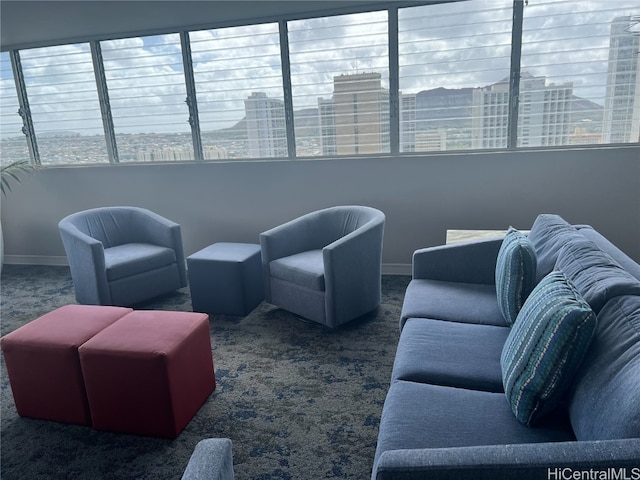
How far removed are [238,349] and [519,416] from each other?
173cm

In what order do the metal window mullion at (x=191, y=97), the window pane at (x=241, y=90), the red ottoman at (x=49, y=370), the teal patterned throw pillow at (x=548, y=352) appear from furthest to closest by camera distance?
the metal window mullion at (x=191, y=97) → the window pane at (x=241, y=90) → the red ottoman at (x=49, y=370) → the teal patterned throw pillow at (x=548, y=352)

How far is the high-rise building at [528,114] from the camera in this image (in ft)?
10.6

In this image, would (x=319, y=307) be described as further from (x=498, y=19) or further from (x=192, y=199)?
(x=498, y=19)

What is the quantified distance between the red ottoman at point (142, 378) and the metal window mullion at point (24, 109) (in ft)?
11.1

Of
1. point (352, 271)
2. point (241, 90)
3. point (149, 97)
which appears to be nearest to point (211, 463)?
point (352, 271)

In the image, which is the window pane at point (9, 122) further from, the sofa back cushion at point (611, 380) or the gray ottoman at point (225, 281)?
the sofa back cushion at point (611, 380)

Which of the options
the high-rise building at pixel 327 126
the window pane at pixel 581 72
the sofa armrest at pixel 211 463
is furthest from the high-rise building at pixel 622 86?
the sofa armrest at pixel 211 463

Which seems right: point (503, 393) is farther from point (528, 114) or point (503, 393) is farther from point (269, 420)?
point (528, 114)

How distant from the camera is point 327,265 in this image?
2619mm

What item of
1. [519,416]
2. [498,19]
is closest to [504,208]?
[498,19]

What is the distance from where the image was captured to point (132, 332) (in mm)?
1971

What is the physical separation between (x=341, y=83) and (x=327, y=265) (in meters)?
1.73

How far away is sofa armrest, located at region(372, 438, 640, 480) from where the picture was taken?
2.88ft

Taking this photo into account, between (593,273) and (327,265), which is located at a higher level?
(593,273)
